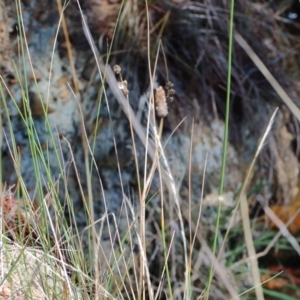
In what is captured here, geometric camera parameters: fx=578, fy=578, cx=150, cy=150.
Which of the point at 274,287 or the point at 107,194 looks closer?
the point at 107,194

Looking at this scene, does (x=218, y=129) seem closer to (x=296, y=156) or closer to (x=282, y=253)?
(x=296, y=156)

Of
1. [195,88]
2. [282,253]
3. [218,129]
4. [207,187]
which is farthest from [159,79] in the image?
[282,253]

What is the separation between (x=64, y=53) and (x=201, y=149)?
0.53 m

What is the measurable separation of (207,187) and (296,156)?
1.22 feet

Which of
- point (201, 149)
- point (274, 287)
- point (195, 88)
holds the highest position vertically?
point (195, 88)

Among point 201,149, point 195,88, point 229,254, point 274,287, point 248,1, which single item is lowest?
point 274,287

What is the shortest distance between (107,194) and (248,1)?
770 mm

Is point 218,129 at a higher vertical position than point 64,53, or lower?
lower

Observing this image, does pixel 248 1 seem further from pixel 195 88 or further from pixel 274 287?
pixel 274 287

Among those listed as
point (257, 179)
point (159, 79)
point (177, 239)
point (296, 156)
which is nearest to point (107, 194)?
point (177, 239)

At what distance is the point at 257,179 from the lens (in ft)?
6.42

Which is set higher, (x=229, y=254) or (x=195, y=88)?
(x=195, y=88)

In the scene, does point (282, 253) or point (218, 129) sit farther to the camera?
point (282, 253)

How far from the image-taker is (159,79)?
1777mm
